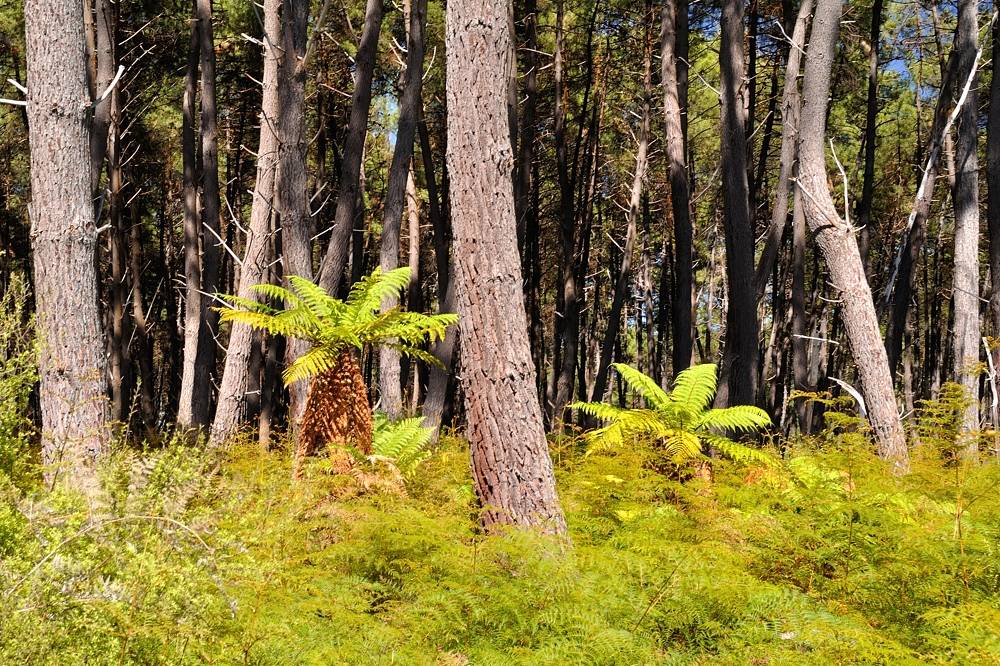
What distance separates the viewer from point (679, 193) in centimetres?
928

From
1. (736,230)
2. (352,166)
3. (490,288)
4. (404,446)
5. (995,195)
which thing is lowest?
(404,446)

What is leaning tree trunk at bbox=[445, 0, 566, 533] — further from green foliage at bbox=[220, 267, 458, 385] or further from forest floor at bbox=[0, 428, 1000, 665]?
green foliage at bbox=[220, 267, 458, 385]

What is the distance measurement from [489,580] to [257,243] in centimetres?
660

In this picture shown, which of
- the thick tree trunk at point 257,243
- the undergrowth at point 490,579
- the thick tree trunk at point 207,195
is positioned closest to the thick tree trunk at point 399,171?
the thick tree trunk at point 257,243

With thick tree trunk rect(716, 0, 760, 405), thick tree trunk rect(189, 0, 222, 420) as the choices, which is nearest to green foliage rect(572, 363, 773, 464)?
thick tree trunk rect(716, 0, 760, 405)

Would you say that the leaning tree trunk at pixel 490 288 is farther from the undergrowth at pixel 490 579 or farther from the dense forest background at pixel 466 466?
the undergrowth at pixel 490 579

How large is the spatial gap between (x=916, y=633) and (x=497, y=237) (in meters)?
2.79

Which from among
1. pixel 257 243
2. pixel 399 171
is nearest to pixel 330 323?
pixel 257 243

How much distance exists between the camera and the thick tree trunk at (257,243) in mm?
8352

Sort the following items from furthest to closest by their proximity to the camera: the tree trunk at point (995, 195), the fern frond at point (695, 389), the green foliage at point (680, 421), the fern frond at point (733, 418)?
the tree trunk at point (995, 195) < the fern frond at point (695, 389) < the fern frond at point (733, 418) < the green foliage at point (680, 421)

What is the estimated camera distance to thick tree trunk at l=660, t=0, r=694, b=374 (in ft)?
30.8

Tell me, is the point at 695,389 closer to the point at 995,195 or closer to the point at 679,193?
the point at 679,193

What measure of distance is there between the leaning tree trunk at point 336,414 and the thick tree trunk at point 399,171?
3.63 metres

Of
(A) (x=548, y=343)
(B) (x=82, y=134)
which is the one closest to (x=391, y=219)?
(B) (x=82, y=134)
